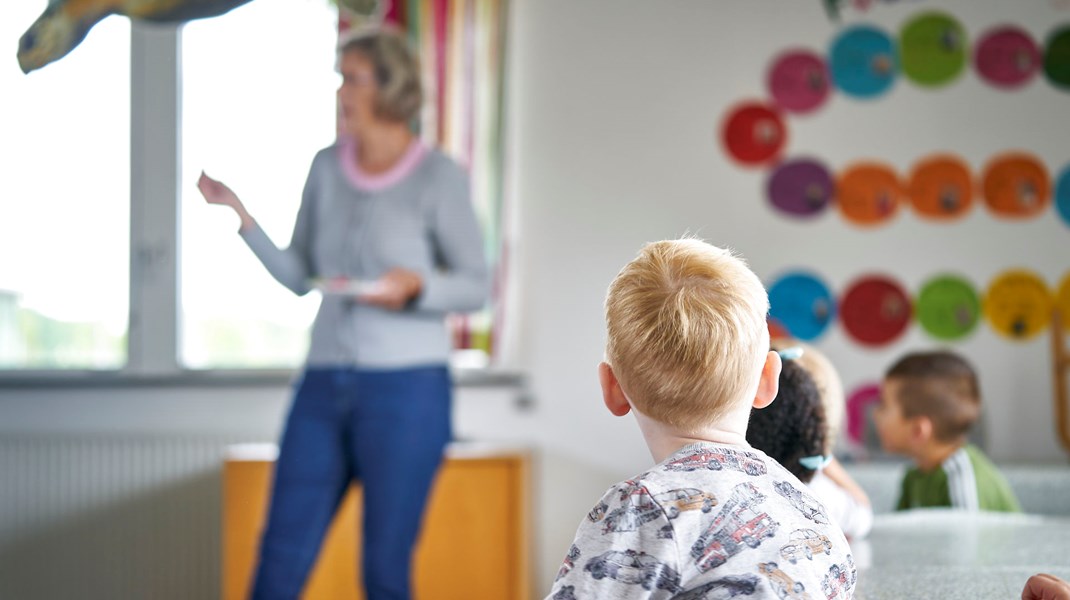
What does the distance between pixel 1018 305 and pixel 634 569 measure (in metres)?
2.42

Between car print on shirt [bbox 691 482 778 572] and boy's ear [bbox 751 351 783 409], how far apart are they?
95 mm

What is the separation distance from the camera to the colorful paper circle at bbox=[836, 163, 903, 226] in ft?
9.17

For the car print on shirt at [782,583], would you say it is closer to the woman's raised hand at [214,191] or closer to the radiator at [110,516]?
the woman's raised hand at [214,191]

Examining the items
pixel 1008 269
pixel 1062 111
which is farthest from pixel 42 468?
pixel 1062 111

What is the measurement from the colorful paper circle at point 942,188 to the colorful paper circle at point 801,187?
209 mm

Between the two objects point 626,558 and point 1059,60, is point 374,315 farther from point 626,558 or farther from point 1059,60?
point 1059,60

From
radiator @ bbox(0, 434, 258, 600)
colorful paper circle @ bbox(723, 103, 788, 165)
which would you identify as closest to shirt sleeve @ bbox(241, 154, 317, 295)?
radiator @ bbox(0, 434, 258, 600)

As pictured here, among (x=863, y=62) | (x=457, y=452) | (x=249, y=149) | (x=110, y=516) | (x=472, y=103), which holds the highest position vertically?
(x=863, y=62)

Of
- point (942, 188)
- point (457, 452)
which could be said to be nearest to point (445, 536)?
point (457, 452)

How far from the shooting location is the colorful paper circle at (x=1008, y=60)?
2777 millimetres

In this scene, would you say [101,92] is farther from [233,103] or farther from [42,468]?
[42,468]

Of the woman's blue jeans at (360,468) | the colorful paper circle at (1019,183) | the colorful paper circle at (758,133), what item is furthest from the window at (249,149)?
the colorful paper circle at (1019,183)

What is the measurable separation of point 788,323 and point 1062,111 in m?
0.84

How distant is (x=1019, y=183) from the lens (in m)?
A: 2.77
